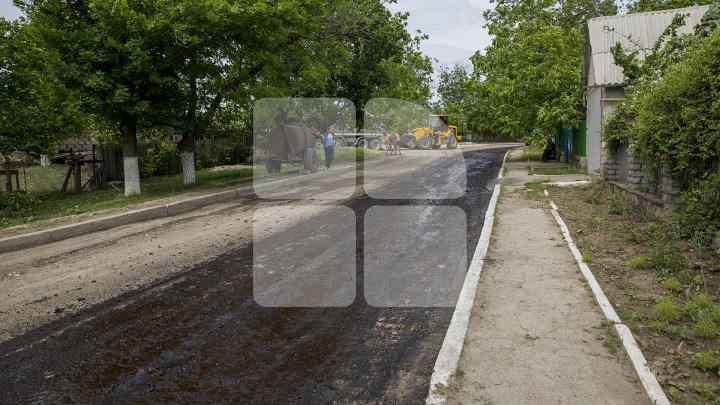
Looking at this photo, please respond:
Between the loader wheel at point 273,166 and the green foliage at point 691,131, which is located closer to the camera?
the green foliage at point 691,131

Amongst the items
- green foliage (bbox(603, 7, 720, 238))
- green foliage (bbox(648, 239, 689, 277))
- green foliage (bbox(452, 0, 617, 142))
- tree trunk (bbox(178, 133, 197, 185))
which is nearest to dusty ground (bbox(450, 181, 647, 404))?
green foliage (bbox(648, 239, 689, 277))

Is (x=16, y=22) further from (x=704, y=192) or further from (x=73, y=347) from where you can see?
(x=704, y=192)

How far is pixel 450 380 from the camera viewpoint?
11.9 ft

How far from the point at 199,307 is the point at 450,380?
274 centimetres

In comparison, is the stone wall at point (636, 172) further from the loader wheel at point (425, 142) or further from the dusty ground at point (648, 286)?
the loader wheel at point (425, 142)

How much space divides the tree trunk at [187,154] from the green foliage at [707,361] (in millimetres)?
13823

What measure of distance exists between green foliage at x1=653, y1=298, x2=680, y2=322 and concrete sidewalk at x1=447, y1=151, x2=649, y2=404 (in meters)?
0.50

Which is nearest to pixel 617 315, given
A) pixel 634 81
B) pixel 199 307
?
pixel 199 307

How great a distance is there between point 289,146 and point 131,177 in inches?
230

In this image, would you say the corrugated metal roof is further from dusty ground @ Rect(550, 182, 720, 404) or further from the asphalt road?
the asphalt road

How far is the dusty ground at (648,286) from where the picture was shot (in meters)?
3.66

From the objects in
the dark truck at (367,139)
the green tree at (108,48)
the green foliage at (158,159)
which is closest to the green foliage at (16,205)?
the green tree at (108,48)

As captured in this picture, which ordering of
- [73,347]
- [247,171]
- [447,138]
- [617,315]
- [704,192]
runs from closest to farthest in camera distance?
[73,347]
[617,315]
[704,192]
[247,171]
[447,138]

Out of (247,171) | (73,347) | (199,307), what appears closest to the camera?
(73,347)
